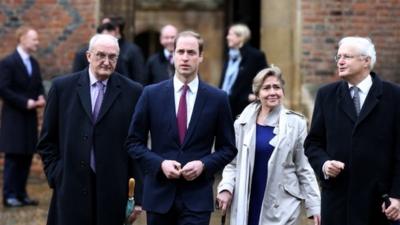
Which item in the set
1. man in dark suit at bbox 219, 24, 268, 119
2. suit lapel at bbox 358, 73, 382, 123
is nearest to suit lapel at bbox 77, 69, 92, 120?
suit lapel at bbox 358, 73, 382, 123

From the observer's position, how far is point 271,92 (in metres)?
7.02

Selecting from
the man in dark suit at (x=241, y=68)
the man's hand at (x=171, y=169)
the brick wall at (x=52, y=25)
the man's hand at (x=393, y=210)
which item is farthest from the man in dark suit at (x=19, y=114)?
the man's hand at (x=393, y=210)

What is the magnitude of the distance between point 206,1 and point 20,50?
11.5 m

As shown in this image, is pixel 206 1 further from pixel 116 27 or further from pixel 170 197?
pixel 170 197

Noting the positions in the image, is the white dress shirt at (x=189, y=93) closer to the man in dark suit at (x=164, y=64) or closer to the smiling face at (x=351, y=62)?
the smiling face at (x=351, y=62)

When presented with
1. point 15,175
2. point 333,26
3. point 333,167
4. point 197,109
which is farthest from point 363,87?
point 333,26

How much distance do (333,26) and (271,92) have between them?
5979 mm

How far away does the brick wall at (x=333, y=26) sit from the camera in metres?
12.8

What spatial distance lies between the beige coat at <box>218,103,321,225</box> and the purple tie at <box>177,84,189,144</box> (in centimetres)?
63

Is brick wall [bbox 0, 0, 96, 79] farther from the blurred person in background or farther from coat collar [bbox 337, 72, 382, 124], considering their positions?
coat collar [bbox 337, 72, 382, 124]

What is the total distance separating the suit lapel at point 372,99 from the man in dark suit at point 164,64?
536 centimetres

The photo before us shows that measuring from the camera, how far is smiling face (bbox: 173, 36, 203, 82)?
254 inches

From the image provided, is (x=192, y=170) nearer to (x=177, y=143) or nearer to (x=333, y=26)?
(x=177, y=143)

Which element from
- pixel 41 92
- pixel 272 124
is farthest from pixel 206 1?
pixel 272 124
